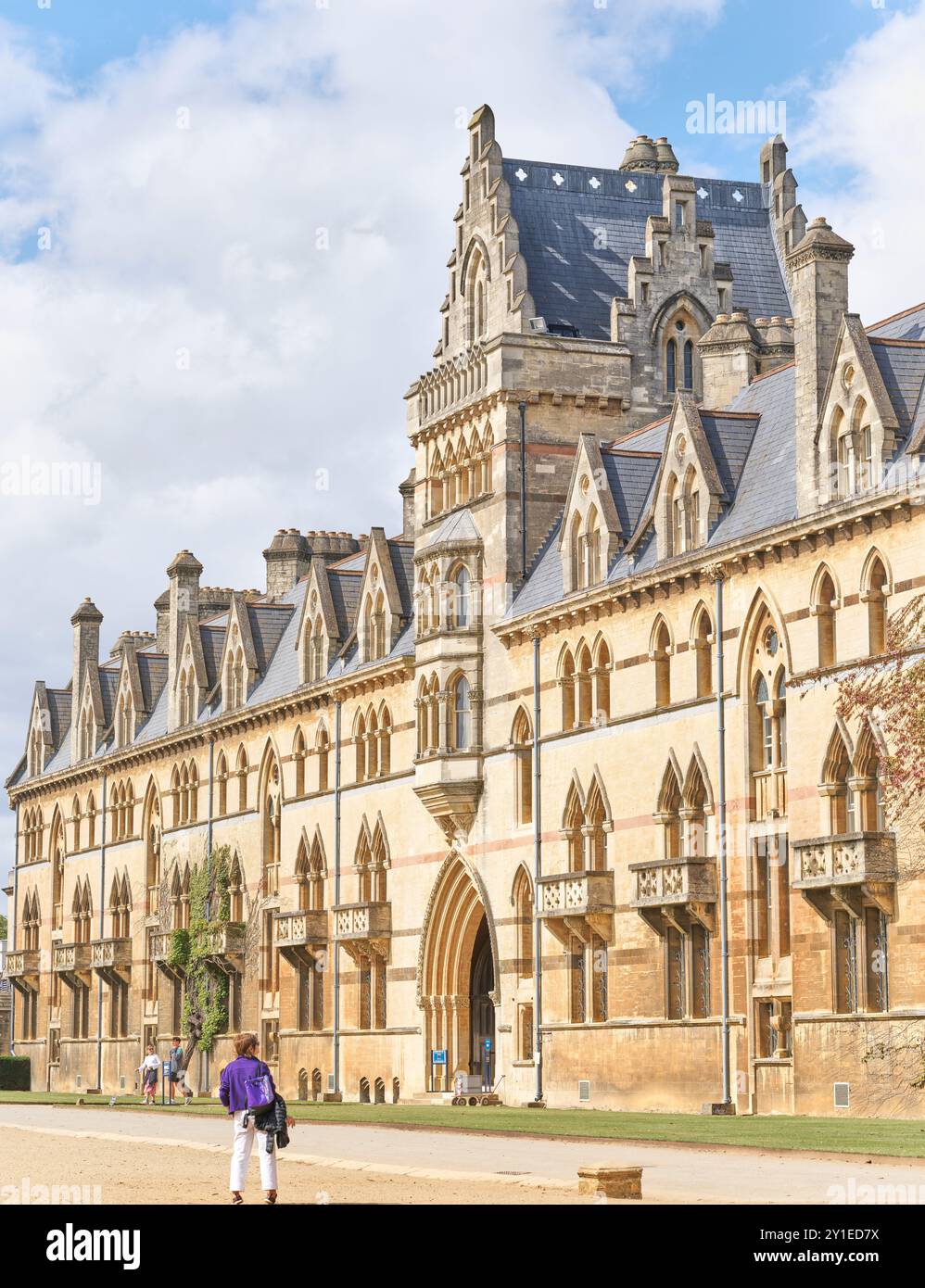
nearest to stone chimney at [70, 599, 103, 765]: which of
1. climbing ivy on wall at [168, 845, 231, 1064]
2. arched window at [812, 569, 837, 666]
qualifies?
climbing ivy on wall at [168, 845, 231, 1064]

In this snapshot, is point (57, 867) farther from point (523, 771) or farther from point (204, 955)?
point (523, 771)

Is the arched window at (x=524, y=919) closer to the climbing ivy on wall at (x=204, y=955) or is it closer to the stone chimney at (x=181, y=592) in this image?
the climbing ivy on wall at (x=204, y=955)

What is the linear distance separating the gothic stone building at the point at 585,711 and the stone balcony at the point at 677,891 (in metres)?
0.12

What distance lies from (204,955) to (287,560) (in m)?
14.8

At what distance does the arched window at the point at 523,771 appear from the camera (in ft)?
180

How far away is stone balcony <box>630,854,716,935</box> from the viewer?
1820 inches

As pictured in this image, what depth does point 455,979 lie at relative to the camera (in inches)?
2350

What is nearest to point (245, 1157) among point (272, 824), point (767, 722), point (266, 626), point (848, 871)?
point (848, 871)

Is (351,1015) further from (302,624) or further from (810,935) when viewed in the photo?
(810,935)

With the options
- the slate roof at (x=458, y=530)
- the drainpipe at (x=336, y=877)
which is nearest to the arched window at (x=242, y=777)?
the drainpipe at (x=336, y=877)
